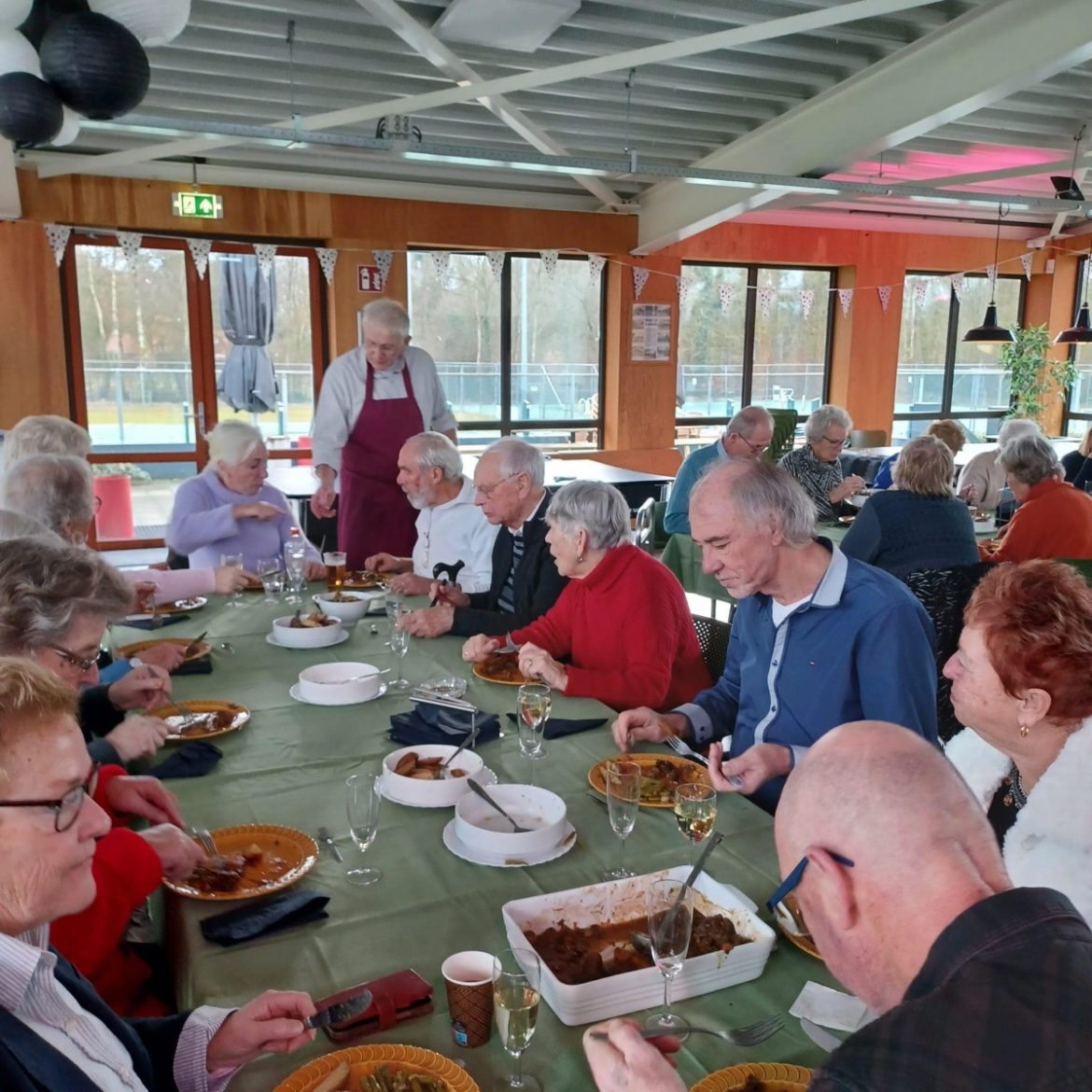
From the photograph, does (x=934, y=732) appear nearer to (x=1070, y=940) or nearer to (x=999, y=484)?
(x=1070, y=940)

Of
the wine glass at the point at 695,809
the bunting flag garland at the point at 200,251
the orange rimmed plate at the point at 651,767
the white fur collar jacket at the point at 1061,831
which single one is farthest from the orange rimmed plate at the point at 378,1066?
the bunting flag garland at the point at 200,251

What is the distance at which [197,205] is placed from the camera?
782 cm

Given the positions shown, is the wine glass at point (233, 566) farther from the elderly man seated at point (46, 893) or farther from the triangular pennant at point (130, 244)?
the triangular pennant at point (130, 244)

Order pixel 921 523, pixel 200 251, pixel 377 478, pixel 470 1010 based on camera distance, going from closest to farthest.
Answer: pixel 470 1010
pixel 921 523
pixel 377 478
pixel 200 251

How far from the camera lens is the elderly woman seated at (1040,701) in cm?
177

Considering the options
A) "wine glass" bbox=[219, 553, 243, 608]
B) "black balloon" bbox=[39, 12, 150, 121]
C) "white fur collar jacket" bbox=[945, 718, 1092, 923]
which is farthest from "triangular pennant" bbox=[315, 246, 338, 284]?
"white fur collar jacket" bbox=[945, 718, 1092, 923]

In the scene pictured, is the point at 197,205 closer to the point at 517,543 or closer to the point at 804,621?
the point at 517,543

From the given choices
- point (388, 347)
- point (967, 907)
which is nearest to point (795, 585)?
point (967, 907)

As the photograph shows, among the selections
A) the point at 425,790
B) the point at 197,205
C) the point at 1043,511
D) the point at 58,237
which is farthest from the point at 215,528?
the point at 58,237

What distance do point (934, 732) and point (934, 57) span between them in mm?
5235

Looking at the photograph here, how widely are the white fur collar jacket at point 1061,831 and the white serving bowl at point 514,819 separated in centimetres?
78

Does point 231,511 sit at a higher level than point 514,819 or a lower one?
higher

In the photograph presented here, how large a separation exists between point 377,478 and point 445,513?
1.12m

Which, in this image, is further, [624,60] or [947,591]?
[624,60]
